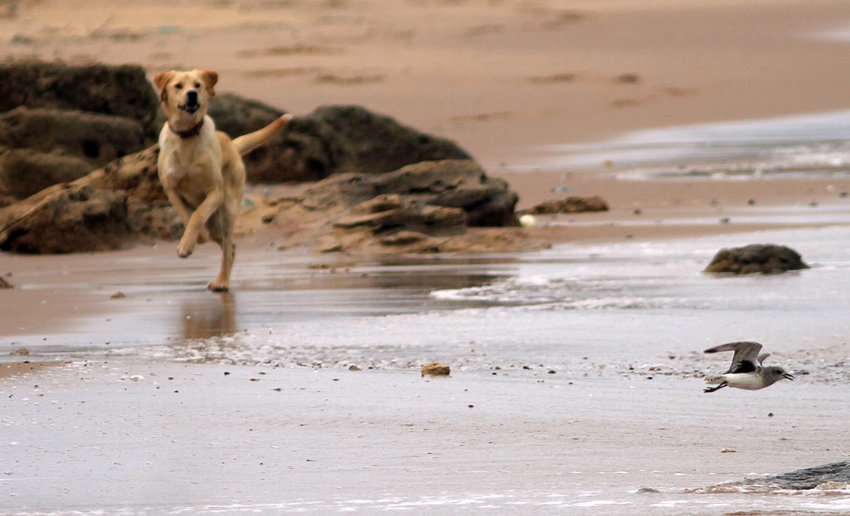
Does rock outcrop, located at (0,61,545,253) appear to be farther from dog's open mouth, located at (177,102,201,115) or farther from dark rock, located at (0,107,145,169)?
dog's open mouth, located at (177,102,201,115)

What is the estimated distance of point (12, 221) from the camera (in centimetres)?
1262

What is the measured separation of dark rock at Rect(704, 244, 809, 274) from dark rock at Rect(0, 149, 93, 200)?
829cm

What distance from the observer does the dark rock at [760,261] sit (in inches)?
382

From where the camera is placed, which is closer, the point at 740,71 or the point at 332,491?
the point at 332,491

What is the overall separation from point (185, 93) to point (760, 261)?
426 centimetres

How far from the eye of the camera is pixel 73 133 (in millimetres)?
16219

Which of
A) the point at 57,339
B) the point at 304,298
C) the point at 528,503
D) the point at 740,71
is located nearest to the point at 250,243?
the point at 304,298

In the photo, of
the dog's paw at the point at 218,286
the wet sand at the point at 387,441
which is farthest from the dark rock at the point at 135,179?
the wet sand at the point at 387,441

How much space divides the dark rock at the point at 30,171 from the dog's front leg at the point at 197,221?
5.44 meters

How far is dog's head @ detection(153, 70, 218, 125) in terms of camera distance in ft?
32.5

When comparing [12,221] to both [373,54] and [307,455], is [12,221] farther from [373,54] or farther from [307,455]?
[373,54]

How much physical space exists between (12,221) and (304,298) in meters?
4.62

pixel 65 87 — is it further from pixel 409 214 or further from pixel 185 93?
pixel 185 93

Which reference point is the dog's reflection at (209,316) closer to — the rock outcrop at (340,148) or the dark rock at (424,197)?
the dark rock at (424,197)
